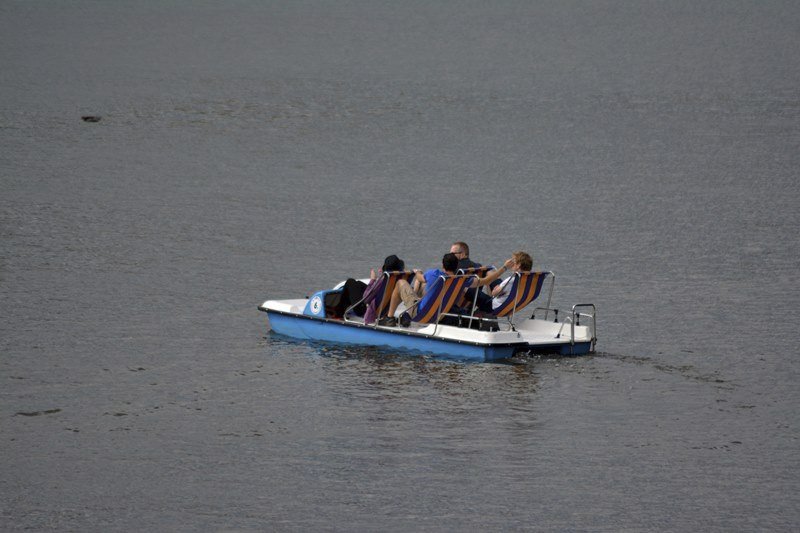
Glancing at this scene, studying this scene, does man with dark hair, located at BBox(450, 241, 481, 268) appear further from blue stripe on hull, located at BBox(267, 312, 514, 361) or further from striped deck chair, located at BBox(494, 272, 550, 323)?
blue stripe on hull, located at BBox(267, 312, 514, 361)

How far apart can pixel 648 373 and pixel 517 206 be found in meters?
20.0

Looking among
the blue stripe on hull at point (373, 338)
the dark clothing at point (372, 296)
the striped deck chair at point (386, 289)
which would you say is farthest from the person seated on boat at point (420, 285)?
the blue stripe on hull at point (373, 338)

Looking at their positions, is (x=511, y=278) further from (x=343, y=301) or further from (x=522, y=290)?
(x=343, y=301)

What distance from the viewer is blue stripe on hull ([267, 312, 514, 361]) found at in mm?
19125

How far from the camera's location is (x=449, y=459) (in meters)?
15.0

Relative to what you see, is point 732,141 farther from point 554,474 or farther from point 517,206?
point 554,474

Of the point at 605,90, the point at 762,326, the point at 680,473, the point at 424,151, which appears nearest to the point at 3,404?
the point at 680,473

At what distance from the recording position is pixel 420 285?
20.2m

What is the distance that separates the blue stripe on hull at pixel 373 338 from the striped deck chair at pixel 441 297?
37 cm

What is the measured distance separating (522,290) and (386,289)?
196 cm

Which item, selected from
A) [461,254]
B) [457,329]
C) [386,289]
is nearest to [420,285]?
[386,289]

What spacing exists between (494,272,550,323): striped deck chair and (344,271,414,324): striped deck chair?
4.82 feet

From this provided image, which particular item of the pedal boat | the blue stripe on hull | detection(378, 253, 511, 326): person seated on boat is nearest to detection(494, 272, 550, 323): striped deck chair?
the pedal boat

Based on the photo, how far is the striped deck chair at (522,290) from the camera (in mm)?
19594
